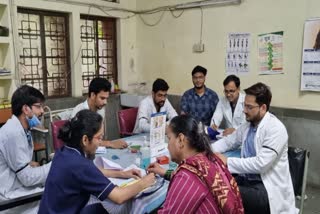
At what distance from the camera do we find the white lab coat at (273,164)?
75.7 inches

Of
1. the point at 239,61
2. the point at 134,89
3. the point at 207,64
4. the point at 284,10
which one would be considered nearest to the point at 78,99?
the point at 134,89

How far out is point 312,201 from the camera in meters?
3.14

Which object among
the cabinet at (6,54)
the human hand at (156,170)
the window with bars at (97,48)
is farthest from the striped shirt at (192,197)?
the window with bars at (97,48)

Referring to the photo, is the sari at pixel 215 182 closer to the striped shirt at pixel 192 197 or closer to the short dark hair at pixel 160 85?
the striped shirt at pixel 192 197

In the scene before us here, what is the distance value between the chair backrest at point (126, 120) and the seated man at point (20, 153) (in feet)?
4.54

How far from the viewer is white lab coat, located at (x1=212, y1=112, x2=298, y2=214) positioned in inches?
75.7

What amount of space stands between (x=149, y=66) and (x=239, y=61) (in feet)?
4.97

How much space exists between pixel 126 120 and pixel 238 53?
1.59m

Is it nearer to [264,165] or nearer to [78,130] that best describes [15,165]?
[78,130]

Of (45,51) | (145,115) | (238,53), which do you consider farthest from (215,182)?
(45,51)

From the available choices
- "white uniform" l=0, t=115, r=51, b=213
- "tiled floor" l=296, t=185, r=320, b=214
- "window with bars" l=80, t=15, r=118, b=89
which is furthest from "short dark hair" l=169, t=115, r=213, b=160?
"window with bars" l=80, t=15, r=118, b=89

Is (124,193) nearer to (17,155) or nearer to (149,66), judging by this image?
(17,155)

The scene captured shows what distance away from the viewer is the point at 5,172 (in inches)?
72.8

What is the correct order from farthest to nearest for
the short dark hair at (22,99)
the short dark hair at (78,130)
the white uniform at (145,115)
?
1. the white uniform at (145,115)
2. the short dark hair at (22,99)
3. the short dark hair at (78,130)
